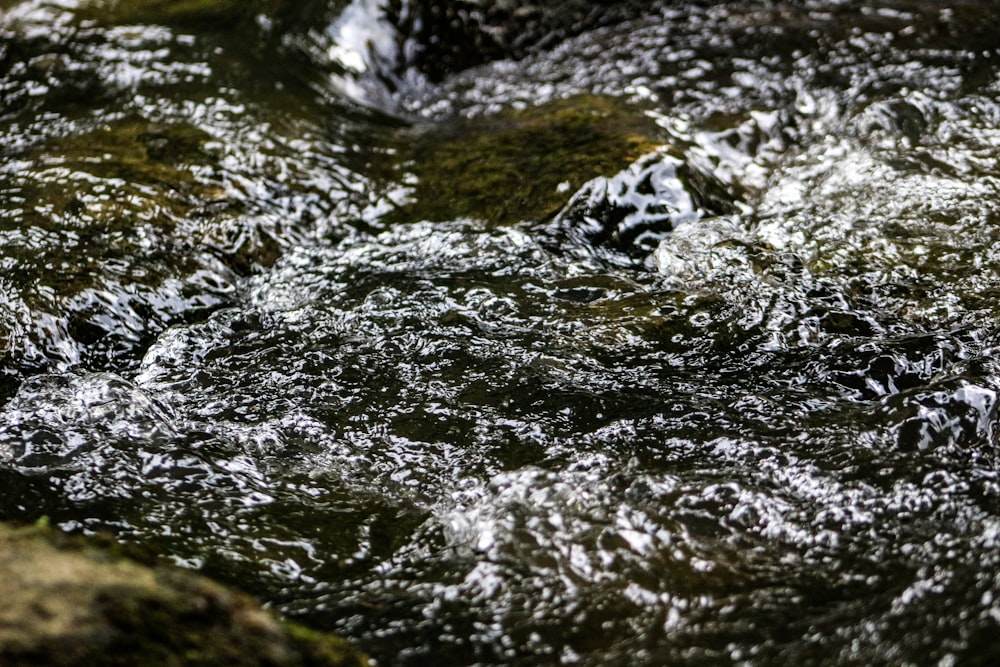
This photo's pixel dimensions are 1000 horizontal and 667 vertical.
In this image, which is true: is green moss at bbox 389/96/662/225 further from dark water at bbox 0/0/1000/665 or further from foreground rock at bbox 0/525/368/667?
foreground rock at bbox 0/525/368/667

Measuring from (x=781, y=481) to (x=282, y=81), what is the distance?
4231 mm

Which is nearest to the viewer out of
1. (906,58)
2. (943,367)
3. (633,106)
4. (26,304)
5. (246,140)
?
(943,367)

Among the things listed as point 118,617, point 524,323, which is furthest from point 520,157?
point 118,617

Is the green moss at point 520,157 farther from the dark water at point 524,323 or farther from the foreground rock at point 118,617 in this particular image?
the foreground rock at point 118,617

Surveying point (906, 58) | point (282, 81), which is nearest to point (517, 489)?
point (282, 81)

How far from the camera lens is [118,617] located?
1729 mm

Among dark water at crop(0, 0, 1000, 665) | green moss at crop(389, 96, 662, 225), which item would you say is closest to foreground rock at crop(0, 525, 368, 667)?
dark water at crop(0, 0, 1000, 665)

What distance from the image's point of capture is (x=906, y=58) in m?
5.78

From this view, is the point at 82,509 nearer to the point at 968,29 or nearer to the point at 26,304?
the point at 26,304

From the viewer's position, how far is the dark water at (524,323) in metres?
2.39

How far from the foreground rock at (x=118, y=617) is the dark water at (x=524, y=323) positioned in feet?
1.36

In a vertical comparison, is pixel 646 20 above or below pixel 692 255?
above

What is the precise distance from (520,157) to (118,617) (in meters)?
3.66

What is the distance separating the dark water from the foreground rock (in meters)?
0.41
